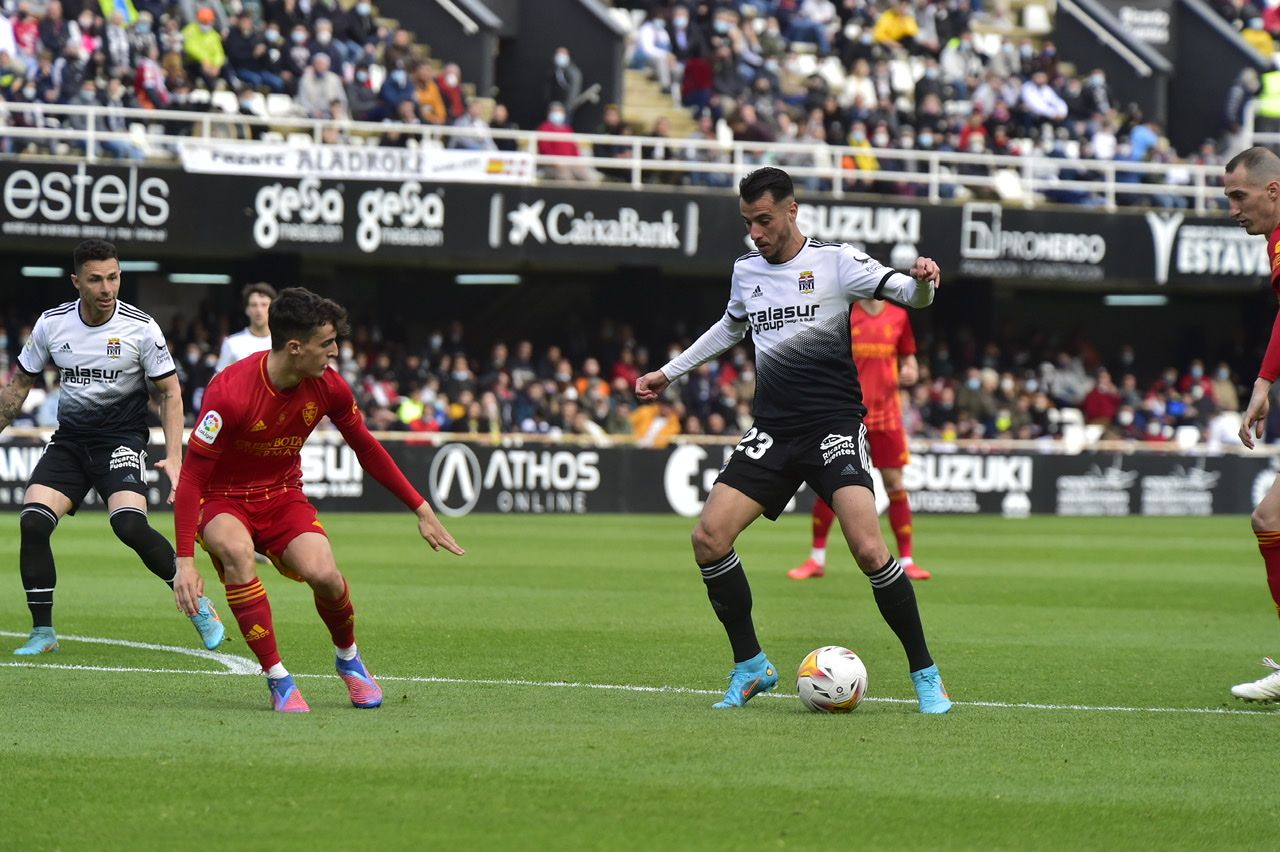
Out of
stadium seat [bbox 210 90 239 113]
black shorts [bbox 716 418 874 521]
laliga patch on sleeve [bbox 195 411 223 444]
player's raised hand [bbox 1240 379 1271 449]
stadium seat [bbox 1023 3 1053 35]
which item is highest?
stadium seat [bbox 1023 3 1053 35]

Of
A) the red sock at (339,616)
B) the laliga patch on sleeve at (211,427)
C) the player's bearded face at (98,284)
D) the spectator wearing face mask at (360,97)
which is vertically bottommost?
the red sock at (339,616)

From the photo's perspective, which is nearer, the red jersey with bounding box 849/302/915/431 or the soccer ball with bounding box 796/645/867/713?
the soccer ball with bounding box 796/645/867/713

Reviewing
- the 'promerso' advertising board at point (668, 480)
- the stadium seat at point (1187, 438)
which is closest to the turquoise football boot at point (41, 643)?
the 'promerso' advertising board at point (668, 480)

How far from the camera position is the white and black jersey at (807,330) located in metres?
8.11

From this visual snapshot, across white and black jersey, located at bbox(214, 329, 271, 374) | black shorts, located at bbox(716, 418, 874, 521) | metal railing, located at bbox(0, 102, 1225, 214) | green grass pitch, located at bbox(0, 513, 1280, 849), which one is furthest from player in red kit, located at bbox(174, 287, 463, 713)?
metal railing, located at bbox(0, 102, 1225, 214)

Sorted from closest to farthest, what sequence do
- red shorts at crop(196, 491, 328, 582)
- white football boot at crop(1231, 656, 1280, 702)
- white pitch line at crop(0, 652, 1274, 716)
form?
red shorts at crop(196, 491, 328, 582), white pitch line at crop(0, 652, 1274, 716), white football boot at crop(1231, 656, 1280, 702)

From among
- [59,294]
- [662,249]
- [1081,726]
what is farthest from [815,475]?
[59,294]

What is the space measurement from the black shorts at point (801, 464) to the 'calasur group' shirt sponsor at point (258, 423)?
1684mm

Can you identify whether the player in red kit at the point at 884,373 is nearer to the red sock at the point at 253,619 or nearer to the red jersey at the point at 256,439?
the red jersey at the point at 256,439

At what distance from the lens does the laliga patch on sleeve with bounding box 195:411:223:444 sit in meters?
7.52

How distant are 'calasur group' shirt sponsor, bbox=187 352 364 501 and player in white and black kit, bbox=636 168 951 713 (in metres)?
1.36

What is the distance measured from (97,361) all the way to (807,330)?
416 centimetres

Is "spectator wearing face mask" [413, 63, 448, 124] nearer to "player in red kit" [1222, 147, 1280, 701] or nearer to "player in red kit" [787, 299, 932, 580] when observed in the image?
"player in red kit" [787, 299, 932, 580]

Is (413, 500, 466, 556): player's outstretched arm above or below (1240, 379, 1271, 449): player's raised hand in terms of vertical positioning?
below
